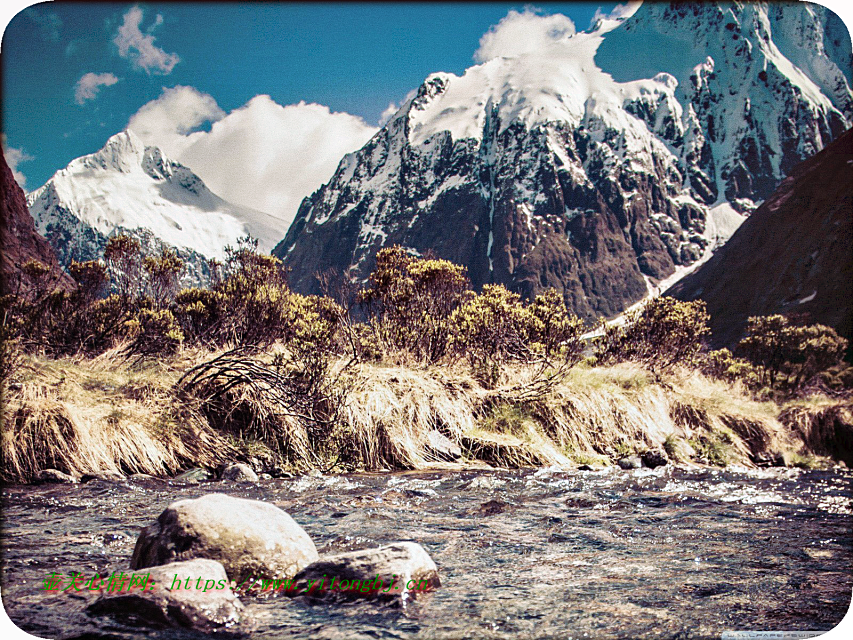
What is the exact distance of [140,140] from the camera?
5.63 m

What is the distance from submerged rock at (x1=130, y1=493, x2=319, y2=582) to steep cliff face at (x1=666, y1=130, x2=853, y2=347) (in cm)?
5995

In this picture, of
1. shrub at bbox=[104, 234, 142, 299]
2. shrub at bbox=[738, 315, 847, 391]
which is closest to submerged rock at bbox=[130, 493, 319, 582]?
shrub at bbox=[104, 234, 142, 299]

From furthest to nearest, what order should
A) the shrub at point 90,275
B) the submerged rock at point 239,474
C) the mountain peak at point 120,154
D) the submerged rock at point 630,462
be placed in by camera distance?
the shrub at point 90,275 < the submerged rock at point 630,462 < the submerged rock at point 239,474 < the mountain peak at point 120,154

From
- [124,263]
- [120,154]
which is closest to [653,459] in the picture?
[120,154]

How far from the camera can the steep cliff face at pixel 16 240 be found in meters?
4.40

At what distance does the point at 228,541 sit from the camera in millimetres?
2949

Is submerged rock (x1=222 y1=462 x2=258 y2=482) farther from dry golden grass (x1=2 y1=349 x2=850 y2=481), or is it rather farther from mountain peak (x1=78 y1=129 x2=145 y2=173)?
mountain peak (x1=78 y1=129 x2=145 y2=173)

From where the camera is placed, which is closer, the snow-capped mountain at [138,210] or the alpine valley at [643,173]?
the snow-capped mountain at [138,210]

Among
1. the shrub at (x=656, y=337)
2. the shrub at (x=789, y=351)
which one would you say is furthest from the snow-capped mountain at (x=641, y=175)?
the shrub at (x=656, y=337)

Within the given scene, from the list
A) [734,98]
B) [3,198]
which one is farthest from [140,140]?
[734,98]

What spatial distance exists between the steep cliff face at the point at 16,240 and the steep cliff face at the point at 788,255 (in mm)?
59469

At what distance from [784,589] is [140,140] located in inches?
254

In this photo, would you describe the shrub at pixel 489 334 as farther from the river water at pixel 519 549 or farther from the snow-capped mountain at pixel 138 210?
the snow-capped mountain at pixel 138 210

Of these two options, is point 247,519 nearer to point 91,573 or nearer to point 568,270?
point 91,573
